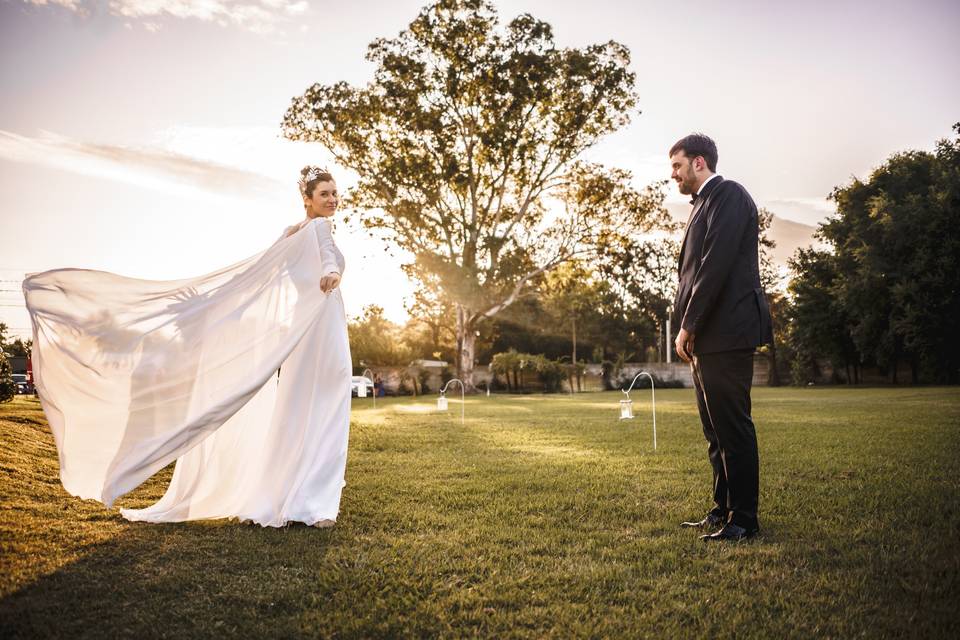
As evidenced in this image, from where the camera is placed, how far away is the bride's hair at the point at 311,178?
5367 millimetres

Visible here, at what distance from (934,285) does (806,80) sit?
78.2ft

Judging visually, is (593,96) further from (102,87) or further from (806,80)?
(102,87)

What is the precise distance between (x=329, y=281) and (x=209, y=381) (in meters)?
1.22

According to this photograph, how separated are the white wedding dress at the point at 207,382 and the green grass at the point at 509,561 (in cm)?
37

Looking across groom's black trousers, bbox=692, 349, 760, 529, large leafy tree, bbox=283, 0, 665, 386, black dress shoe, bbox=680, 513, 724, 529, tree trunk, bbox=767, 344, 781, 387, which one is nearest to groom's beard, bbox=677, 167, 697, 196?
groom's black trousers, bbox=692, 349, 760, 529

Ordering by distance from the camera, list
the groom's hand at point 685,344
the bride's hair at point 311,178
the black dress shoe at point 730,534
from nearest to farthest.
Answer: the black dress shoe at point 730,534
the groom's hand at point 685,344
the bride's hair at point 311,178

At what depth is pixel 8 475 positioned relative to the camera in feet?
18.1

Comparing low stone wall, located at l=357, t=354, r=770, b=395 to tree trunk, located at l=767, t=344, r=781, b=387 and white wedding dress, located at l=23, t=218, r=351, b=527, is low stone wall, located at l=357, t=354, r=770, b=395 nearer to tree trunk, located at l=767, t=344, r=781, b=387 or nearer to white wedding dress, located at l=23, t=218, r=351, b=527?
tree trunk, located at l=767, t=344, r=781, b=387

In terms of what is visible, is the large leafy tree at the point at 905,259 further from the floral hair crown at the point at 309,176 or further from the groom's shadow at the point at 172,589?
the groom's shadow at the point at 172,589

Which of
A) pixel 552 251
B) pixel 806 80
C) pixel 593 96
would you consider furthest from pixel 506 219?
pixel 806 80

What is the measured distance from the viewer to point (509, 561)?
3605 mm

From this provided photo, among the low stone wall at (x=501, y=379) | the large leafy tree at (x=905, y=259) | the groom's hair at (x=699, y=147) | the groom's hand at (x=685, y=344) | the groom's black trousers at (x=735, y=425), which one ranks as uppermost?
the large leafy tree at (x=905, y=259)

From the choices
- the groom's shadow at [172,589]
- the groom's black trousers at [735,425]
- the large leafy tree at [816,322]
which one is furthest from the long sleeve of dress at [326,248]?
the large leafy tree at [816,322]

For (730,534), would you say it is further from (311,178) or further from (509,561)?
(311,178)
